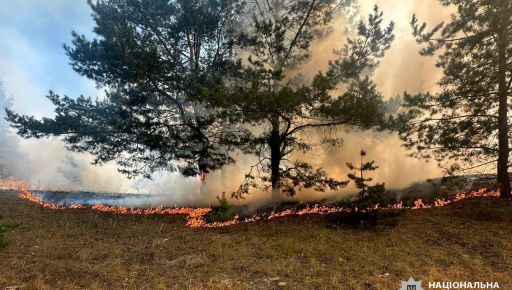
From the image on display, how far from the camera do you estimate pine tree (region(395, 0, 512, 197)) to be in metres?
11.6

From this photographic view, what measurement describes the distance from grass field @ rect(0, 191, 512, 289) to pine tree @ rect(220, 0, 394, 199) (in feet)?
8.42

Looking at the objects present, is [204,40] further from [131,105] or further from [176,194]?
[176,194]

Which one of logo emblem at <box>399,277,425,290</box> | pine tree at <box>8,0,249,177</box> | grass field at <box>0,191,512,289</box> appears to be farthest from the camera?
pine tree at <box>8,0,249,177</box>

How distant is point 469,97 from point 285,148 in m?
7.04

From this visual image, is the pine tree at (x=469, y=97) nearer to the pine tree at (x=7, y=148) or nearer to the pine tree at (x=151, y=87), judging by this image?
the pine tree at (x=151, y=87)

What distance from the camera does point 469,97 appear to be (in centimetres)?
1242

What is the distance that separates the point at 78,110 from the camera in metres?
18.1

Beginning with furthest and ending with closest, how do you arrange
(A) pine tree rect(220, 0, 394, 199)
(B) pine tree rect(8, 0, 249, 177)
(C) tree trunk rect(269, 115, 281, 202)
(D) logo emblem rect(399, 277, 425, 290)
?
(B) pine tree rect(8, 0, 249, 177), (C) tree trunk rect(269, 115, 281, 202), (A) pine tree rect(220, 0, 394, 199), (D) logo emblem rect(399, 277, 425, 290)

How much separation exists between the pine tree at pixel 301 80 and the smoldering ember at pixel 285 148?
0.07 metres

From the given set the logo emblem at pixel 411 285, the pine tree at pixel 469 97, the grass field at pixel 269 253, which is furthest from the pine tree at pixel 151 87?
the logo emblem at pixel 411 285

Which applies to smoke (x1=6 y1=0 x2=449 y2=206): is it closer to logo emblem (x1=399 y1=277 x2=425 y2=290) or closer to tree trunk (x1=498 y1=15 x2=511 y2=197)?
tree trunk (x1=498 y1=15 x2=511 y2=197)

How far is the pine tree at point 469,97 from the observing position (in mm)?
11625

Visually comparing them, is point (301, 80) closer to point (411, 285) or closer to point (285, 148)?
point (285, 148)

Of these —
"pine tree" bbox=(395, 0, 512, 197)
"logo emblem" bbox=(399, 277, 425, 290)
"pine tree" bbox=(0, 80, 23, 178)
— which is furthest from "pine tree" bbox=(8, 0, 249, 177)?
"pine tree" bbox=(0, 80, 23, 178)
